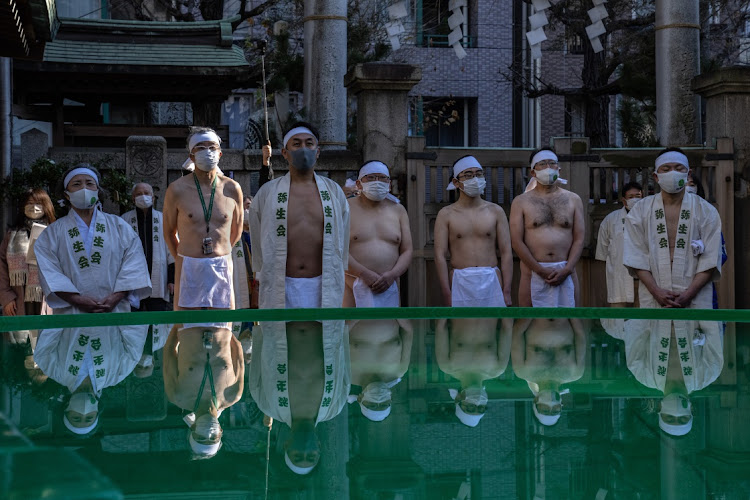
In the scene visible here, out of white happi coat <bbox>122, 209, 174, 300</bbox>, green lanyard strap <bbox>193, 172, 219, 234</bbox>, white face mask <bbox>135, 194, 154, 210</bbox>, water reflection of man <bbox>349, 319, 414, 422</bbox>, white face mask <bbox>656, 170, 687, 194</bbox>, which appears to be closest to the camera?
water reflection of man <bbox>349, 319, 414, 422</bbox>

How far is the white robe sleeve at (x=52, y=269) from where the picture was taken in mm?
6402

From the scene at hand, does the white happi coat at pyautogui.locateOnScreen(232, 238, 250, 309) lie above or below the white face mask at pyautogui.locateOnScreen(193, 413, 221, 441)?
above

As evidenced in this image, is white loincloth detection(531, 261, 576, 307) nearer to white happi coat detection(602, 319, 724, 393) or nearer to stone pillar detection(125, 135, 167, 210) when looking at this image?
white happi coat detection(602, 319, 724, 393)

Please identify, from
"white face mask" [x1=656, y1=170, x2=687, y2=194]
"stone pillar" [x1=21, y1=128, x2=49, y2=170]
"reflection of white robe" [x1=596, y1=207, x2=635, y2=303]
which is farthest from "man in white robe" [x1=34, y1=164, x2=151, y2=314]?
"reflection of white robe" [x1=596, y1=207, x2=635, y2=303]

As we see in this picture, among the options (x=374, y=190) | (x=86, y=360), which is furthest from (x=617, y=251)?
(x=86, y=360)

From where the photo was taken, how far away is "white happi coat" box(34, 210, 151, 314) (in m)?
6.46

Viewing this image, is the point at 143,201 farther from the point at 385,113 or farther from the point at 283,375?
the point at 283,375

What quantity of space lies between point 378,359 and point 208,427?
1.10 meters

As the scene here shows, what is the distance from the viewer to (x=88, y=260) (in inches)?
259

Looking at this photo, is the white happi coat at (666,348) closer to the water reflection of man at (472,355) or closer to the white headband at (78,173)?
the water reflection of man at (472,355)

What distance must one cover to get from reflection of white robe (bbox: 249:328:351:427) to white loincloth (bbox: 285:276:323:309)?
204 cm

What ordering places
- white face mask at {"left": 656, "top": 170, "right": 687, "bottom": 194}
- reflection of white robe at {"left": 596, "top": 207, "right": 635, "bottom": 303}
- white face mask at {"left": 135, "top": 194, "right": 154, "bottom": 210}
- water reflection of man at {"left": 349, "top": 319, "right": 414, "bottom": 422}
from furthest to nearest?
reflection of white robe at {"left": 596, "top": 207, "right": 635, "bottom": 303} < white face mask at {"left": 135, "top": 194, "right": 154, "bottom": 210} < white face mask at {"left": 656, "top": 170, "right": 687, "bottom": 194} < water reflection of man at {"left": 349, "top": 319, "right": 414, "bottom": 422}

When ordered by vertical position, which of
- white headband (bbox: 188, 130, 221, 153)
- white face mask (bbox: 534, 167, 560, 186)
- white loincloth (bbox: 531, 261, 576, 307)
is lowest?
white loincloth (bbox: 531, 261, 576, 307)

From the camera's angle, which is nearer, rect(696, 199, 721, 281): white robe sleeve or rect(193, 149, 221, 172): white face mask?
rect(193, 149, 221, 172): white face mask
